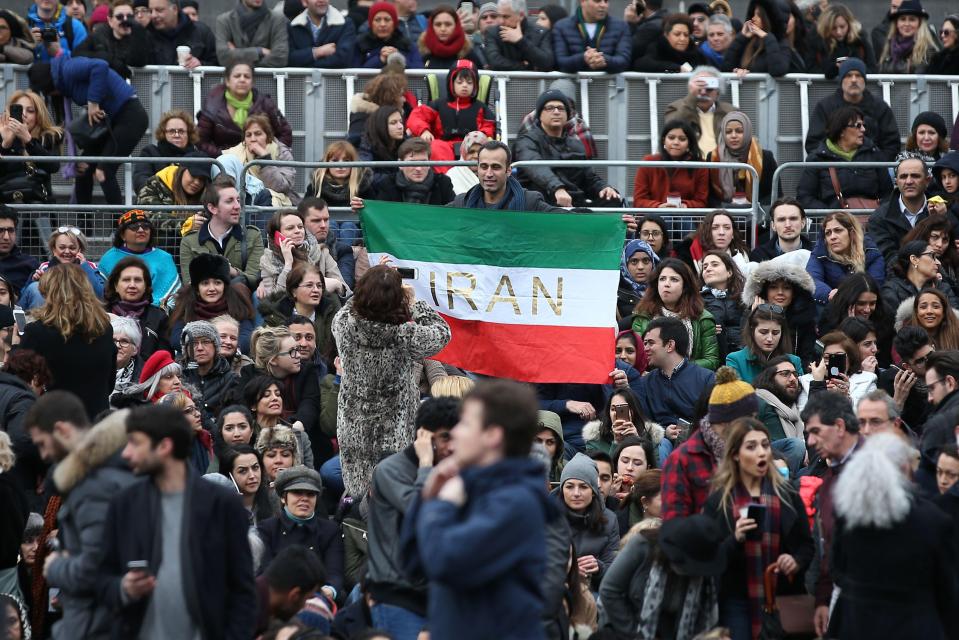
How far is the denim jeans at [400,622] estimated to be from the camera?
9.14 meters

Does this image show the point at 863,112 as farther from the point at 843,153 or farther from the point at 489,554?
Answer: the point at 489,554

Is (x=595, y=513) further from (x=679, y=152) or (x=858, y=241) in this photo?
(x=679, y=152)

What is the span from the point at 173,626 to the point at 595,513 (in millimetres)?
3575

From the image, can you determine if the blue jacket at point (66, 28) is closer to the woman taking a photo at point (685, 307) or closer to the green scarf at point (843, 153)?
the green scarf at point (843, 153)

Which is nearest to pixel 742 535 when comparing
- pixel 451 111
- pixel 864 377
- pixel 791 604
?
pixel 791 604

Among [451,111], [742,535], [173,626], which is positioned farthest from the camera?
[451,111]

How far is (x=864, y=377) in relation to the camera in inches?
512

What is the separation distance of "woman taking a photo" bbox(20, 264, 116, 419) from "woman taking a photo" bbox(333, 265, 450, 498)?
58.6 inches

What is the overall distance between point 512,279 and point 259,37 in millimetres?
6742

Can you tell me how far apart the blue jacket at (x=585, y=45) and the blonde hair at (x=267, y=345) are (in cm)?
699

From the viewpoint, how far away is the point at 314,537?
11.4 meters

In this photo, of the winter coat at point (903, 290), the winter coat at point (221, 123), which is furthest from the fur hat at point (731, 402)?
the winter coat at point (221, 123)

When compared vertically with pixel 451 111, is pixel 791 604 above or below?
below

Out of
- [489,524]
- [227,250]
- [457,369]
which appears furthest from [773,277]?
[489,524]
